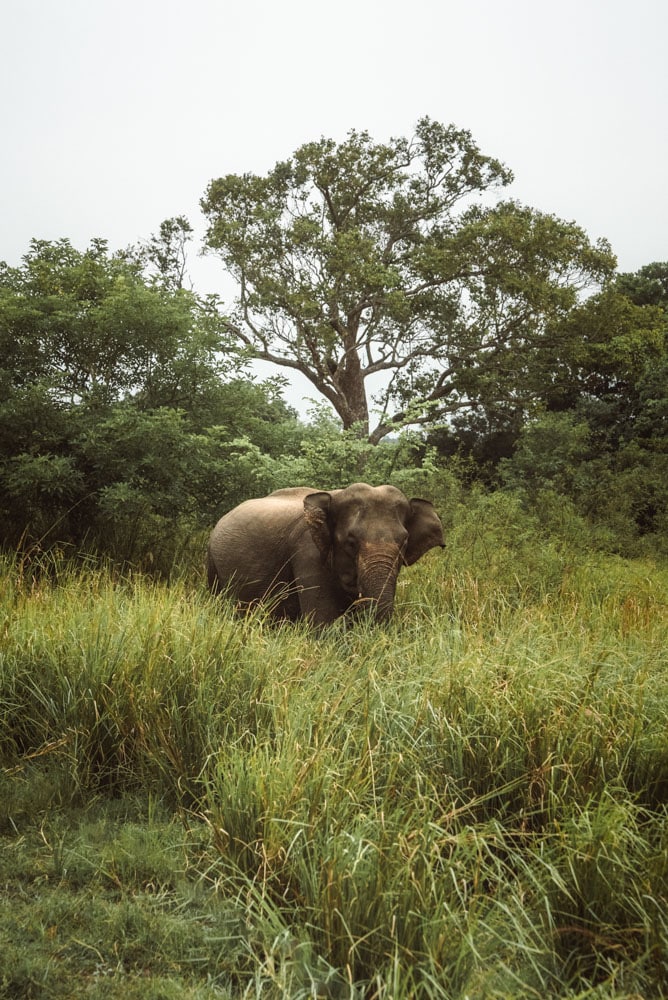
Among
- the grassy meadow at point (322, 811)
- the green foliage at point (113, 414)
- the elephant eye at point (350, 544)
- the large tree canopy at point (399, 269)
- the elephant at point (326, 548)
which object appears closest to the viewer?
the grassy meadow at point (322, 811)

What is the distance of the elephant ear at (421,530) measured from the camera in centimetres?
683

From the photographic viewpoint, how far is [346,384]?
23625 mm

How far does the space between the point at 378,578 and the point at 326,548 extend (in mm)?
621

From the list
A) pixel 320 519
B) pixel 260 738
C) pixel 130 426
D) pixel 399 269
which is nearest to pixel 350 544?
pixel 320 519

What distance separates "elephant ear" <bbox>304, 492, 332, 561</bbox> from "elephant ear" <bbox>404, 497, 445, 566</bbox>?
2.29 ft

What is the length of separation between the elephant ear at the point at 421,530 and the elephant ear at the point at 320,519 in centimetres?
70

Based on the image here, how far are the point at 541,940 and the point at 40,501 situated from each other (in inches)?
332

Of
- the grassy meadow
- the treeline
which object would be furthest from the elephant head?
the treeline

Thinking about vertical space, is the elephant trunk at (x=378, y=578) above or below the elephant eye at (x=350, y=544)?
below

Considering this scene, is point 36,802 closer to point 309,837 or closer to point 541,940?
point 309,837

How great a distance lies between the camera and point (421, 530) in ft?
22.5

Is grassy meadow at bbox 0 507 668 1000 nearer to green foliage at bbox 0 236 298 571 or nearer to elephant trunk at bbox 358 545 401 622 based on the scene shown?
elephant trunk at bbox 358 545 401 622

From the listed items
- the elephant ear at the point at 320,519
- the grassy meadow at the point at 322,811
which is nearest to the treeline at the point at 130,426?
the elephant ear at the point at 320,519

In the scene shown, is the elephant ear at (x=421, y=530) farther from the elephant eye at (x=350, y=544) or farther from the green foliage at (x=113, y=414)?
the green foliage at (x=113, y=414)
